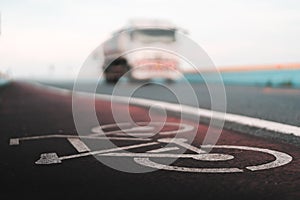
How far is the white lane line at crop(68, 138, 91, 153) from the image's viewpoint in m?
5.07

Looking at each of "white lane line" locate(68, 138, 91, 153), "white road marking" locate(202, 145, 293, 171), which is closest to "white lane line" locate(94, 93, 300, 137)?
"white road marking" locate(202, 145, 293, 171)

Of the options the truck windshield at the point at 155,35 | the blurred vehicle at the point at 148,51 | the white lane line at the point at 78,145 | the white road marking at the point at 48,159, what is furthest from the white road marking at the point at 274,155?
the truck windshield at the point at 155,35

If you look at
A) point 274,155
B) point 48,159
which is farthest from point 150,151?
point 274,155

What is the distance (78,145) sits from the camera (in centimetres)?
539

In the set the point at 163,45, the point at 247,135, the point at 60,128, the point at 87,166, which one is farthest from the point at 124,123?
the point at 163,45

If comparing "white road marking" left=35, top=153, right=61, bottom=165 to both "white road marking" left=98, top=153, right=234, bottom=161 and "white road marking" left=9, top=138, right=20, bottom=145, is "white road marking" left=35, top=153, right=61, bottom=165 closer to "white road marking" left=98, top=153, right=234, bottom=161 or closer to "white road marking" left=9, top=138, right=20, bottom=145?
"white road marking" left=98, top=153, right=234, bottom=161

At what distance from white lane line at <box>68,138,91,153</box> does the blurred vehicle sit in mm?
17819

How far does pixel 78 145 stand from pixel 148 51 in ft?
63.7

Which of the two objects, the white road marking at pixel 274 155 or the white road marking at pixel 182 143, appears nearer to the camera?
the white road marking at pixel 274 155

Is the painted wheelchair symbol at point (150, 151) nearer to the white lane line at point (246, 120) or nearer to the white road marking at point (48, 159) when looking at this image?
the white road marking at point (48, 159)

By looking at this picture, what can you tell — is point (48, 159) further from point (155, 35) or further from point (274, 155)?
point (155, 35)

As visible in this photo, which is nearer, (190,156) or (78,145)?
(190,156)

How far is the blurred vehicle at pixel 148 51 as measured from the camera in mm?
24234

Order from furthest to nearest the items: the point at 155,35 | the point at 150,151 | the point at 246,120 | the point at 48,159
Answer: the point at 155,35
the point at 246,120
the point at 150,151
the point at 48,159
